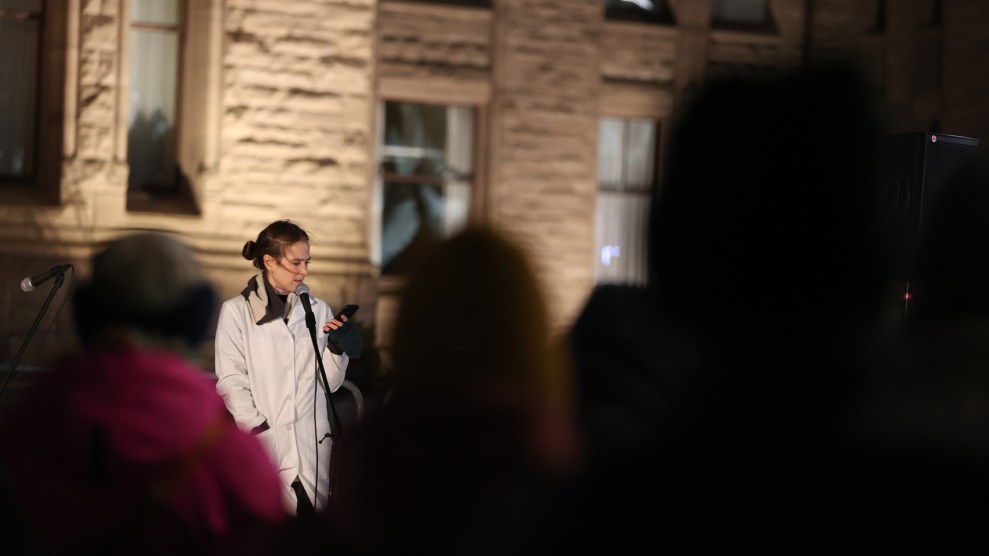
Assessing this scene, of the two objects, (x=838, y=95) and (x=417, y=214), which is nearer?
(x=838, y=95)

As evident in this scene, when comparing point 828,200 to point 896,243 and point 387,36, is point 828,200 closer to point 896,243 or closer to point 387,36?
point 896,243

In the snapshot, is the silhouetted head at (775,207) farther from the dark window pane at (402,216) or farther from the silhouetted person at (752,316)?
the dark window pane at (402,216)

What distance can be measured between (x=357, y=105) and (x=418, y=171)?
1486mm

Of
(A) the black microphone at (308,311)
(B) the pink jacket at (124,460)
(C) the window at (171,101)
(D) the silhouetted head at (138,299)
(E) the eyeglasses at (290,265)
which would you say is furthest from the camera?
(C) the window at (171,101)

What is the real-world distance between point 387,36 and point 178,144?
8.14 ft

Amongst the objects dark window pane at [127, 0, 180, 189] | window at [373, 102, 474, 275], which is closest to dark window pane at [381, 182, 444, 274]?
window at [373, 102, 474, 275]

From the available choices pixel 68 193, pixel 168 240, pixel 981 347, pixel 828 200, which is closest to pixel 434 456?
pixel 828 200

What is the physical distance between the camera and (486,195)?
50.3 ft

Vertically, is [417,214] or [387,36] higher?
[387,36]

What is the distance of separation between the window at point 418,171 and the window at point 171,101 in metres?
2.13

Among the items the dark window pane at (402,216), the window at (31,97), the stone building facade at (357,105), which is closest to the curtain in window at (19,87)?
the window at (31,97)

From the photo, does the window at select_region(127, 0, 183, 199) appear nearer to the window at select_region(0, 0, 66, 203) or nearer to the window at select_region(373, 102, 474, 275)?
the window at select_region(0, 0, 66, 203)

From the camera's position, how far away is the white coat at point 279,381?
7113 millimetres

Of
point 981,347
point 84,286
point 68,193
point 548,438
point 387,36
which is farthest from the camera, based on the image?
point 387,36
